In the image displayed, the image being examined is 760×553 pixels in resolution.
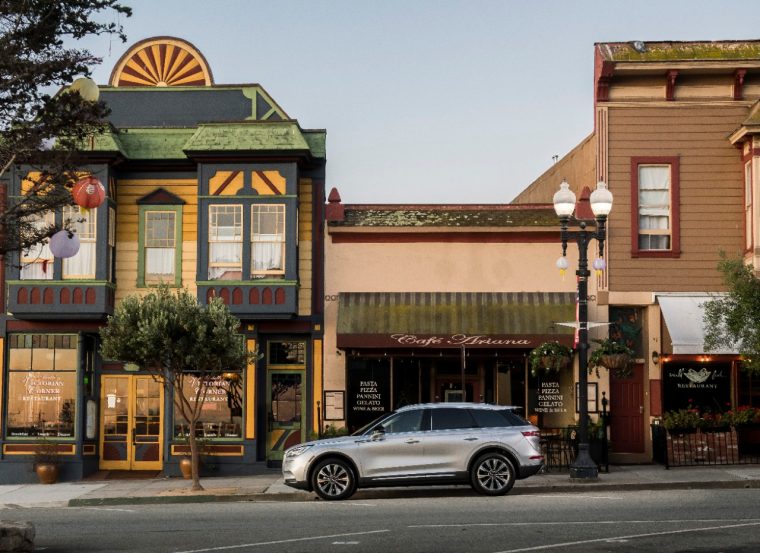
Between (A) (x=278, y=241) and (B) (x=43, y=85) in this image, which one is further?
(A) (x=278, y=241)

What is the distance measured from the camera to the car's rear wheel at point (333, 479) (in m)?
18.8

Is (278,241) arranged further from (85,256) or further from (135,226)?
(85,256)

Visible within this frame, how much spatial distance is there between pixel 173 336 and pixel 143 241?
17.5ft

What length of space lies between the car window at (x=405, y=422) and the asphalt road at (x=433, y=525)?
118 centimetres

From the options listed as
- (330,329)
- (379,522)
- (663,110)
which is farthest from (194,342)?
(663,110)

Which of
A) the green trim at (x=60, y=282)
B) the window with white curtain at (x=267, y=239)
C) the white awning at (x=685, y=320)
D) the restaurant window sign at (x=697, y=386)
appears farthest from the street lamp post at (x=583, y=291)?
the green trim at (x=60, y=282)

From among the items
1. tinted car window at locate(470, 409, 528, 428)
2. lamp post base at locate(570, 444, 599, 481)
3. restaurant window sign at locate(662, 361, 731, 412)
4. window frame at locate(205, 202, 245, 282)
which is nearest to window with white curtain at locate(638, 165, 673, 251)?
restaurant window sign at locate(662, 361, 731, 412)

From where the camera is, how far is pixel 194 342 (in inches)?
822

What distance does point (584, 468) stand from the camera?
2059 centimetres

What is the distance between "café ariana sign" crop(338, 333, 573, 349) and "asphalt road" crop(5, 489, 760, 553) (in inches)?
224

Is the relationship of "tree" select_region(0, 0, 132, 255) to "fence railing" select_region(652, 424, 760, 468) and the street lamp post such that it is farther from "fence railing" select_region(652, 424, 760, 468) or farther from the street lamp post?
"fence railing" select_region(652, 424, 760, 468)

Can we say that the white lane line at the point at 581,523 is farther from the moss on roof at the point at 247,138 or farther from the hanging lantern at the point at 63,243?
the moss on roof at the point at 247,138

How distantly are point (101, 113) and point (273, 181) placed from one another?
37.7 feet

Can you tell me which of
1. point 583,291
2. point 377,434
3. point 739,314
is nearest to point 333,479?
point 377,434
